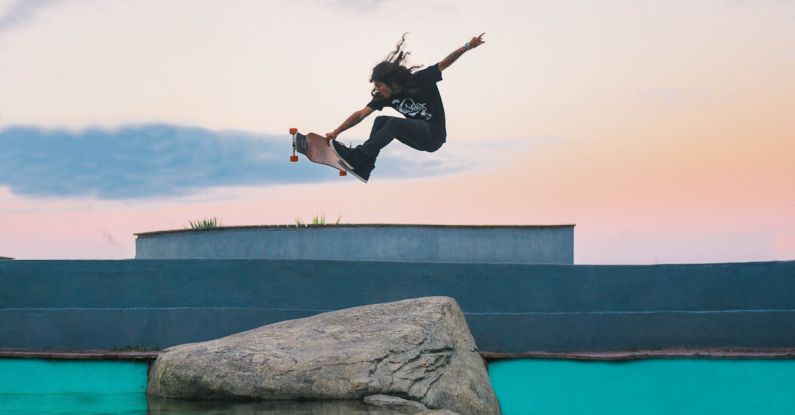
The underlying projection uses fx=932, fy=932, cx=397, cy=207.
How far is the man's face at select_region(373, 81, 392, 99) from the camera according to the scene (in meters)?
14.0

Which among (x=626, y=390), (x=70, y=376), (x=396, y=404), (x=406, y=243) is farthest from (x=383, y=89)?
(x=396, y=404)

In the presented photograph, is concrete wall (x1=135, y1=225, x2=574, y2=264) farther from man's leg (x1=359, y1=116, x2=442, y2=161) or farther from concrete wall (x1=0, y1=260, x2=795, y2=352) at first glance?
concrete wall (x1=0, y1=260, x2=795, y2=352)

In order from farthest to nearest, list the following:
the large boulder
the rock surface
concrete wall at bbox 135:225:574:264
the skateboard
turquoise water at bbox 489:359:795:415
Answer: concrete wall at bbox 135:225:574:264, the skateboard, turquoise water at bbox 489:359:795:415, the large boulder, the rock surface

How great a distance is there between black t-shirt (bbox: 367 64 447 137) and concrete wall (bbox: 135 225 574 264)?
1.81 metres

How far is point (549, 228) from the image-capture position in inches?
598

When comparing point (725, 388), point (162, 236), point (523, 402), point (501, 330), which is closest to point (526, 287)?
point (501, 330)

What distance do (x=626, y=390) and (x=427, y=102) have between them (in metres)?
5.17

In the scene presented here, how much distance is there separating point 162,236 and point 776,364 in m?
9.99

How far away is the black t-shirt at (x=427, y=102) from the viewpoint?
45.5ft

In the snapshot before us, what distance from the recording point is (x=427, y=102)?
45.5ft

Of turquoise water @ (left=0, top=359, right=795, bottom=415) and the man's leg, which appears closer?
turquoise water @ (left=0, top=359, right=795, bottom=415)

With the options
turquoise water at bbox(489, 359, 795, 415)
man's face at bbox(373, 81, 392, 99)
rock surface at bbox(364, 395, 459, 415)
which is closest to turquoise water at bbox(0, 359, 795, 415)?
turquoise water at bbox(489, 359, 795, 415)

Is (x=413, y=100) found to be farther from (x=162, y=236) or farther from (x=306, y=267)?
(x=162, y=236)

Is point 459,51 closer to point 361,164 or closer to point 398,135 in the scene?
point 398,135
